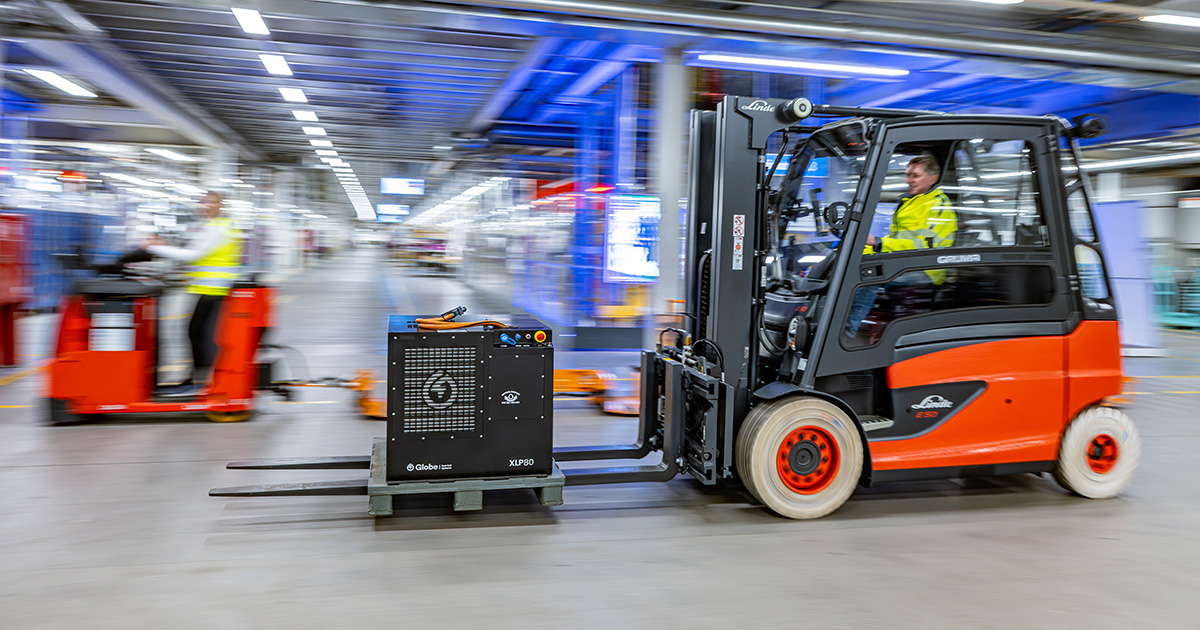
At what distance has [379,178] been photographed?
99.9 ft

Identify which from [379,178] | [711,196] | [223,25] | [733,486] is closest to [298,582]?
[733,486]

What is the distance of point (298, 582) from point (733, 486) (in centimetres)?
266

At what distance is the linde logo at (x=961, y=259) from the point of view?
14.7 ft

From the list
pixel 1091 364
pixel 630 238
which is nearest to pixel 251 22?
pixel 630 238

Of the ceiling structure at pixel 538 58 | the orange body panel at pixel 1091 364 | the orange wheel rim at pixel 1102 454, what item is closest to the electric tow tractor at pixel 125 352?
the ceiling structure at pixel 538 58

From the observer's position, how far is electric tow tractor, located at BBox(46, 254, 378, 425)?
21.2 feet

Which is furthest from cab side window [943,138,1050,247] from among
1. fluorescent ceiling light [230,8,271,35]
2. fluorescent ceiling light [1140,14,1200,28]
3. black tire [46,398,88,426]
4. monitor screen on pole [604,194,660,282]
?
fluorescent ceiling light [230,8,271,35]

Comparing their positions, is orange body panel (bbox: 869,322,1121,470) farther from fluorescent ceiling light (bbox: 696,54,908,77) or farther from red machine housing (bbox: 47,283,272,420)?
red machine housing (bbox: 47,283,272,420)

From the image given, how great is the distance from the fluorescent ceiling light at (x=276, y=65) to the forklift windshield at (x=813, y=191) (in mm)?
7897

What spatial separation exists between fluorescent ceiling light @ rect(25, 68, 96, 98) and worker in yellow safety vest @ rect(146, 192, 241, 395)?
7.80 meters

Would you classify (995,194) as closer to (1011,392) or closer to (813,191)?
(813,191)

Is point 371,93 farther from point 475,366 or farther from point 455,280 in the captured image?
point 455,280

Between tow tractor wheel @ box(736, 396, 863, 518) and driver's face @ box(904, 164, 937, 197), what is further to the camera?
driver's face @ box(904, 164, 937, 197)

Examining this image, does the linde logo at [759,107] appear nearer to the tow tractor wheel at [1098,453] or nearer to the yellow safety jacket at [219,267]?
the tow tractor wheel at [1098,453]
